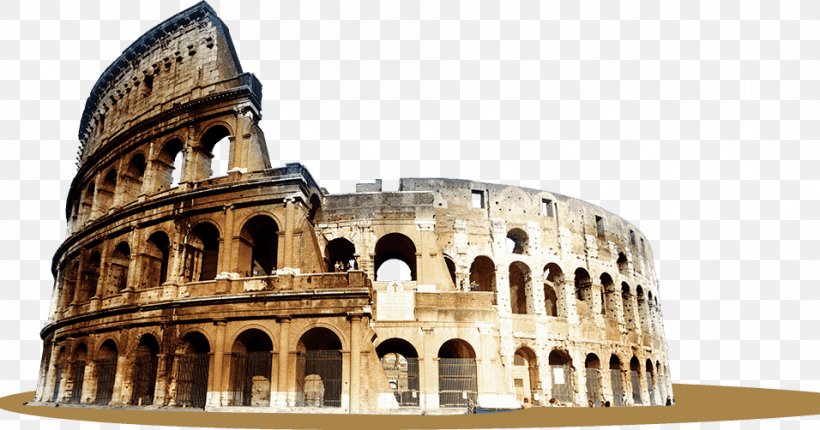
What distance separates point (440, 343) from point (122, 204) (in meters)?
13.6

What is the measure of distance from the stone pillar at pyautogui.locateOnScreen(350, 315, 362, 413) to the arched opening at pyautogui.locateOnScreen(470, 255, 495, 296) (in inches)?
330

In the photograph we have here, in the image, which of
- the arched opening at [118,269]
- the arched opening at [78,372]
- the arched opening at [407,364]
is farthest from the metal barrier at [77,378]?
the arched opening at [407,364]

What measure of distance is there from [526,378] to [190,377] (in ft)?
41.2

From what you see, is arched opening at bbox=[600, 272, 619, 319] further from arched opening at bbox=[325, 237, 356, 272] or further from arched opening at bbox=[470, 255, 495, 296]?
arched opening at bbox=[325, 237, 356, 272]

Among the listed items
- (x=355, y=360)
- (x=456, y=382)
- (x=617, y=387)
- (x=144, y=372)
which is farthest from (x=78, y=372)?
(x=617, y=387)

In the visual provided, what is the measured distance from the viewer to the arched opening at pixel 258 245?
1748 cm

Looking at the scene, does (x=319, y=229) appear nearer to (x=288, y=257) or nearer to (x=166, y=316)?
(x=288, y=257)

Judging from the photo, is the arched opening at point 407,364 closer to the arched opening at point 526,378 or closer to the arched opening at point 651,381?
the arched opening at point 526,378

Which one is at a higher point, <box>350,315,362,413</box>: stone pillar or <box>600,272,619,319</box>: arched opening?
<box>600,272,619,319</box>: arched opening

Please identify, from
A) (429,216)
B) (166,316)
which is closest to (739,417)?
(429,216)

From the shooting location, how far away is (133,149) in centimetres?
2117

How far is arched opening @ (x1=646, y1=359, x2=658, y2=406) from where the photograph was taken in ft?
83.8

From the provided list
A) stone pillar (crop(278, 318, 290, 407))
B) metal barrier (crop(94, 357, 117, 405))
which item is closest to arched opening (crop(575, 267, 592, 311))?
stone pillar (crop(278, 318, 290, 407))

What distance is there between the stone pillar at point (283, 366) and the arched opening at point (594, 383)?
43.4ft
